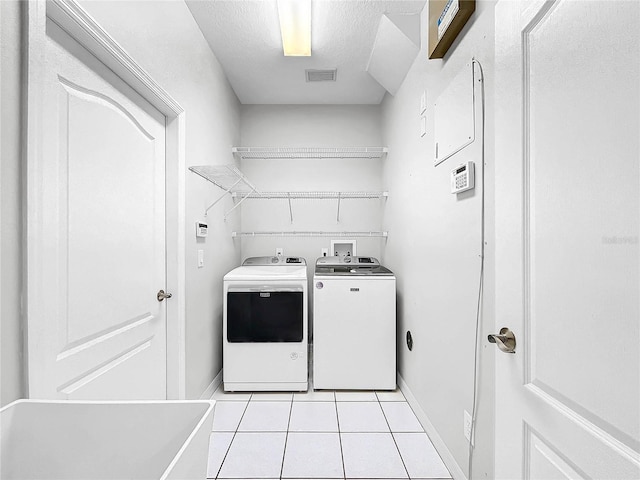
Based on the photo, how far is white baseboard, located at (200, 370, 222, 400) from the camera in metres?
2.24

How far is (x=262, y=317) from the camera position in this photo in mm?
2408

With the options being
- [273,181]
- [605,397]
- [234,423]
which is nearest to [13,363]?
[605,397]

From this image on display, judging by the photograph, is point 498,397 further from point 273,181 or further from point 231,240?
point 273,181

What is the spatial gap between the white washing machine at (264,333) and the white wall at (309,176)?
867 millimetres

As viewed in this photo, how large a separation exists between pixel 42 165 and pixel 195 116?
1342 mm

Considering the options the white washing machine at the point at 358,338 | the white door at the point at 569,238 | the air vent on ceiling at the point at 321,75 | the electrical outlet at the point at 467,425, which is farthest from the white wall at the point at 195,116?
the electrical outlet at the point at 467,425

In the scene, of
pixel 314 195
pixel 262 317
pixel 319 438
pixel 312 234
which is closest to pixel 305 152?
pixel 314 195

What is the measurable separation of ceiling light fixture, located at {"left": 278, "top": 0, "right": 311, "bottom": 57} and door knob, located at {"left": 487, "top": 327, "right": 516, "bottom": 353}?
1943 mm

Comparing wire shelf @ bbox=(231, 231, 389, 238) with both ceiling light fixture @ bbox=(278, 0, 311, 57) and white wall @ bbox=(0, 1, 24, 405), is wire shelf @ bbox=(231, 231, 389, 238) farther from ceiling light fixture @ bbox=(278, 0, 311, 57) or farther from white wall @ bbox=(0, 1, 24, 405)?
white wall @ bbox=(0, 1, 24, 405)

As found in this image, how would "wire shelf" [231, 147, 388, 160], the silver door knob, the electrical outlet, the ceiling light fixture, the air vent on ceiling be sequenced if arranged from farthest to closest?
"wire shelf" [231, 147, 388, 160] < the air vent on ceiling < the ceiling light fixture < the silver door knob < the electrical outlet

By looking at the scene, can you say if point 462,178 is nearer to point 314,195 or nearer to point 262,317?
point 262,317

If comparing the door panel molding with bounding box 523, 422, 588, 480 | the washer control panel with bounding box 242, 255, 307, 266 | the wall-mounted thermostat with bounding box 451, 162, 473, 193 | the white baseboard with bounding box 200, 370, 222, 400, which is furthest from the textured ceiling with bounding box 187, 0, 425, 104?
the white baseboard with bounding box 200, 370, 222, 400

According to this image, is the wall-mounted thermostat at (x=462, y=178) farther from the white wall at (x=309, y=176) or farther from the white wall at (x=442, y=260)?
the white wall at (x=309, y=176)

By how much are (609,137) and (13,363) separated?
55.0 inches
